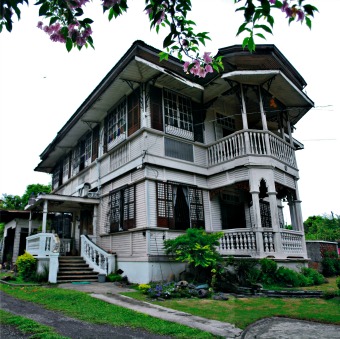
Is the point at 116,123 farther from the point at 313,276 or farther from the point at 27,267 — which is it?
the point at 313,276

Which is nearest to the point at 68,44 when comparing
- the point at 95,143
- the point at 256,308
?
the point at 256,308

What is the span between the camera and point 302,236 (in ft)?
41.2

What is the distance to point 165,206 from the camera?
11930 mm

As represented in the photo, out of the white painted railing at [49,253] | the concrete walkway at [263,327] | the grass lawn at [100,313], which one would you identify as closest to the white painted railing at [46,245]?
the white painted railing at [49,253]

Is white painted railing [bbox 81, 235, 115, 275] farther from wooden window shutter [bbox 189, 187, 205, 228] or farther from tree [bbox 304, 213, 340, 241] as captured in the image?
tree [bbox 304, 213, 340, 241]

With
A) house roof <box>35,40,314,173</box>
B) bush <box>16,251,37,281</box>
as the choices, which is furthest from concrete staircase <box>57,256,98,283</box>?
house roof <box>35,40,314,173</box>

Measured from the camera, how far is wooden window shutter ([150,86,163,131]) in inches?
497

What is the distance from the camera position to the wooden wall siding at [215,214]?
43.4 ft

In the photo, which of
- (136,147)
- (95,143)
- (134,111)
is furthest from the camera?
(95,143)

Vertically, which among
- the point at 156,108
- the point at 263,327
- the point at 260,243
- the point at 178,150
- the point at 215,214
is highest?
the point at 156,108

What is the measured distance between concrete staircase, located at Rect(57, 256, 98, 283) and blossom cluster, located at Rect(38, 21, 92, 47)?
10.2m

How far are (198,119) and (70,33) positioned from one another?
11119mm

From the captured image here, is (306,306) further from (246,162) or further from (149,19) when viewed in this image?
(149,19)

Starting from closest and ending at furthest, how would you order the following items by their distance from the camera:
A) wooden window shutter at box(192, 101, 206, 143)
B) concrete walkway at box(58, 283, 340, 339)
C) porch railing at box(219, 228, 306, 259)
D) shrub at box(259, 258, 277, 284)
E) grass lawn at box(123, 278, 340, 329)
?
concrete walkway at box(58, 283, 340, 339), grass lawn at box(123, 278, 340, 329), shrub at box(259, 258, 277, 284), porch railing at box(219, 228, 306, 259), wooden window shutter at box(192, 101, 206, 143)
